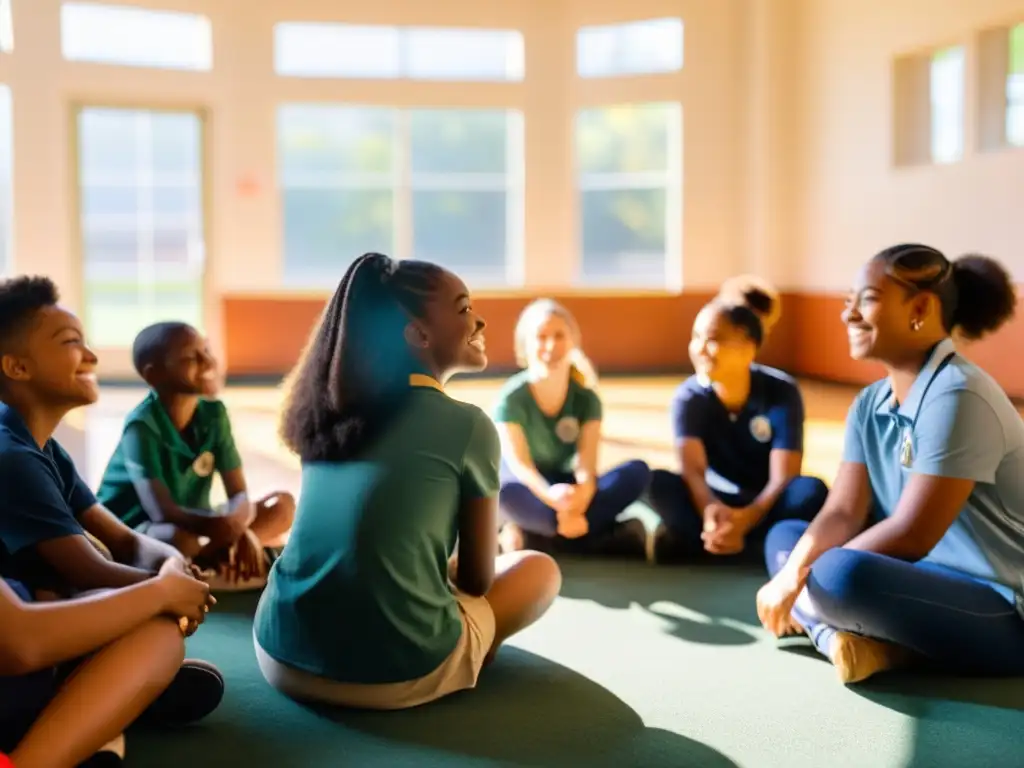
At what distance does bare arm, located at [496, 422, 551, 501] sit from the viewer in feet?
10.2

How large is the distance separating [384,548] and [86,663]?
0.49 meters

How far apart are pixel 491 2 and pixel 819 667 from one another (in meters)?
7.77

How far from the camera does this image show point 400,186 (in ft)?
30.5

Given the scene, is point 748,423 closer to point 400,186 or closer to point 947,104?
point 947,104

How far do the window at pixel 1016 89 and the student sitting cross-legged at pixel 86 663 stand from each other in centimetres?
629

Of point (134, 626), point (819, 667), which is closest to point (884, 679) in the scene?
point (819, 667)

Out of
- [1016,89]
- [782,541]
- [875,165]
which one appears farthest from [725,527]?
[875,165]

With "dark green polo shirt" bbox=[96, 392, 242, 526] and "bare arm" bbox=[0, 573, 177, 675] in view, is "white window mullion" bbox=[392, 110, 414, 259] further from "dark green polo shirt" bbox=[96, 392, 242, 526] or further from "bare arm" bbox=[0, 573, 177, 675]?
"bare arm" bbox=[0, 573, 177, 675]

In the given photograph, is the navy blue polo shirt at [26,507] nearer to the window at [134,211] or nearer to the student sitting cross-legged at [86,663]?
the student sitting cross-legged at [86,663]

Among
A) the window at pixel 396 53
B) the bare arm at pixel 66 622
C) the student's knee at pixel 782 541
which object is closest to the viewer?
the bare arm at pixel 66 622

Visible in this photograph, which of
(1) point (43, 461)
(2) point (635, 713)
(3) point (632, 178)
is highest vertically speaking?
(3) point (632, 178)

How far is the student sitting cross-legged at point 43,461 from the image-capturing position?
67.2 inches

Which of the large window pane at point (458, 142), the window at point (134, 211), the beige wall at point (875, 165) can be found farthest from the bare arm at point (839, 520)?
the large window pane at point (458, 142)

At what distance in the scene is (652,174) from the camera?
9.48 m
